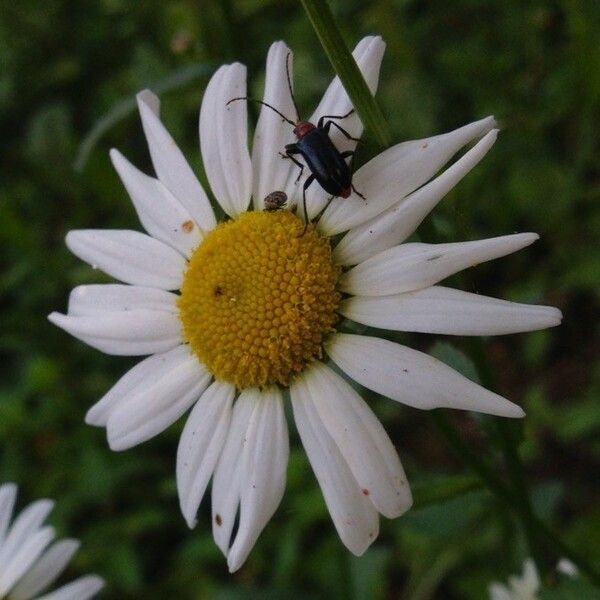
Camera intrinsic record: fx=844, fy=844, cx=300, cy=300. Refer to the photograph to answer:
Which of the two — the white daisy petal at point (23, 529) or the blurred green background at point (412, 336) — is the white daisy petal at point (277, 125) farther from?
the blurred green background at point (412, 336)

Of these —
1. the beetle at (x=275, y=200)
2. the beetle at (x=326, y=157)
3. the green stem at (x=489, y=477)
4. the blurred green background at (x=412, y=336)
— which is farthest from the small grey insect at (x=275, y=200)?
the blurred green background at (x=412, y=336)

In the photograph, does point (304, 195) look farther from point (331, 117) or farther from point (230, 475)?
point (230, 475)

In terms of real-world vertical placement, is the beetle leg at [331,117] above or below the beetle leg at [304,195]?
above

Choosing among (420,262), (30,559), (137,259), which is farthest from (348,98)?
(30,559)

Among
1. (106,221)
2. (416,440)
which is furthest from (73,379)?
(416,440)

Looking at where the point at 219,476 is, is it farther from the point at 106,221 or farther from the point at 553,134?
the point at 106,221

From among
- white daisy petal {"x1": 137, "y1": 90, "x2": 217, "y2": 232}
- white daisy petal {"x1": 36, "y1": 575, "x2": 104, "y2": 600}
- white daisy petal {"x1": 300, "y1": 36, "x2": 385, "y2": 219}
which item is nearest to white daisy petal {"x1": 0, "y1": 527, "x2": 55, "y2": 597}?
white daisy petal {"x1": 36, "y1": 575, "x2": 104, "y2": 600}

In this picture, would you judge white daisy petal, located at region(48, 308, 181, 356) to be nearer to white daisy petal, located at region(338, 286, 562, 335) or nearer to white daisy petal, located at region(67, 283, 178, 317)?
white daisy petal, located at region(67, 283, 178, 317)
